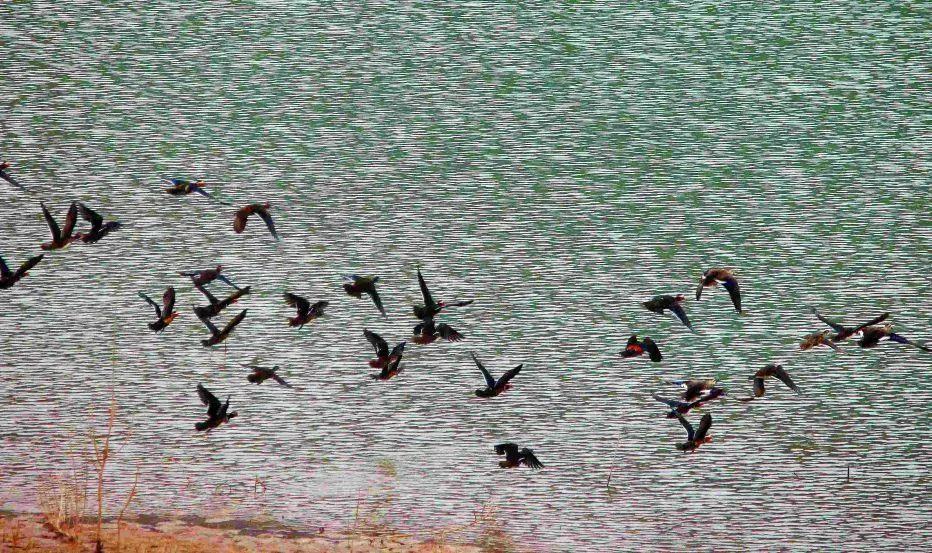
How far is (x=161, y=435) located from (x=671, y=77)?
14572mm

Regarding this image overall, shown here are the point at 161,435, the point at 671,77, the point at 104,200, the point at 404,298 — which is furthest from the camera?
the point at 671,77

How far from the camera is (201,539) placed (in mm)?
10430

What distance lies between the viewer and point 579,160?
21859mm

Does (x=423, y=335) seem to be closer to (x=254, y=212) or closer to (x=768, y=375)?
(x=254, y=212)

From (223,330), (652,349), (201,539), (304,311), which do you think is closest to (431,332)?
(304,311)

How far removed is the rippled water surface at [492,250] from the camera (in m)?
11.9

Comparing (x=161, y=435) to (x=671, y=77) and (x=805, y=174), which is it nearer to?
(x=805, y=174)

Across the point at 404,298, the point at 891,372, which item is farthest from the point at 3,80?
the point at 891,372

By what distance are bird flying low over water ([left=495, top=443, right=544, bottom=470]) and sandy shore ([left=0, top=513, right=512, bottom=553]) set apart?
2.74ft

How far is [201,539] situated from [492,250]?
27.3 ft

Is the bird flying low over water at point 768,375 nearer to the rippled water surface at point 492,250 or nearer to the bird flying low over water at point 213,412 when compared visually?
the rippled water surface at point 492,250

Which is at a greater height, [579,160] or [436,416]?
[436,416]

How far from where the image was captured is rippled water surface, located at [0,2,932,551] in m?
11.9

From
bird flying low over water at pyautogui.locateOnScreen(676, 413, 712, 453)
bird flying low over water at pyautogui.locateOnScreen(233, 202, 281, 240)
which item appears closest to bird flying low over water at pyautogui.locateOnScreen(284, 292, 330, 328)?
bird flying low over water at pyautogui.locateOnScreen(233, 202, 281, 240)
